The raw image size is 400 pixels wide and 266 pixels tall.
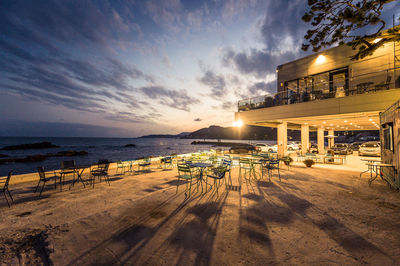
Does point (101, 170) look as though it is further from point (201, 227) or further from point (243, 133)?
point (243, 133)

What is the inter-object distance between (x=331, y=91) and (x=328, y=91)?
0.15m

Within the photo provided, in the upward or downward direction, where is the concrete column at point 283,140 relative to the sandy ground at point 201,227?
upward

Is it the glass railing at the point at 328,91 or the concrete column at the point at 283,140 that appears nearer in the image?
the glass railing at the point at 328,91

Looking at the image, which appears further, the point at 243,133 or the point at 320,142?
the point at 243,133

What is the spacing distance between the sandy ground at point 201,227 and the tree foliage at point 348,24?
5.31 meters

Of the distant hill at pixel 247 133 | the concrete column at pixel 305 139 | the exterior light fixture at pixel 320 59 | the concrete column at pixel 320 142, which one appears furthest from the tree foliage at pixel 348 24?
the distant hill at pixel 247 133

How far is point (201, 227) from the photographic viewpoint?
3.10 m

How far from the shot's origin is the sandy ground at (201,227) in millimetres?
2346

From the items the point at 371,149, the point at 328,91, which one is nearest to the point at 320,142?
the point at 371,149

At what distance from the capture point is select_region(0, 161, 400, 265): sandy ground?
235 centimetres

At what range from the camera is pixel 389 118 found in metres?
6.20

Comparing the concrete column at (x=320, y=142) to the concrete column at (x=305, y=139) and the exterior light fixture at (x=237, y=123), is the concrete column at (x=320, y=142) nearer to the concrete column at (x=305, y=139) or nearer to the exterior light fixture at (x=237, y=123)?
the concrete column at (x=305, y=139)

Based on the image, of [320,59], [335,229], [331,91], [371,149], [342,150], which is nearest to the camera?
[335,229]

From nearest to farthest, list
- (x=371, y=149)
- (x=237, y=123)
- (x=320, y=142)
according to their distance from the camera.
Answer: (x=237, y=123)
(x=371, y=149)
(x=320, y=142)
